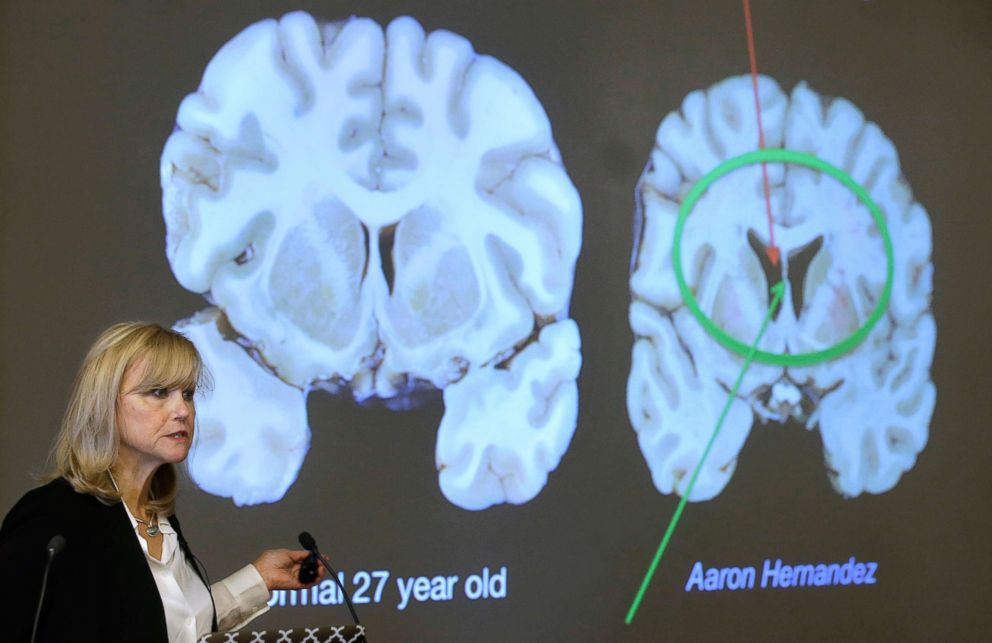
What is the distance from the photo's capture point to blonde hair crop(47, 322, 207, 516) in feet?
4.96

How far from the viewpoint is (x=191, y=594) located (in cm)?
166

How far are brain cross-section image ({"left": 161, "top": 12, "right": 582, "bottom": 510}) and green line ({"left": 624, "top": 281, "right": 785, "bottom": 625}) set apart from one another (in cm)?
38

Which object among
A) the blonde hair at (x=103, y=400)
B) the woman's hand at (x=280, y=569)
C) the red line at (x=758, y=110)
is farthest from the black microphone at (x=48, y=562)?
the red line at (x=758, y=110)

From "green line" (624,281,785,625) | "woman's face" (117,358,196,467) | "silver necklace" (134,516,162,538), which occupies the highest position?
"woman's face" (117,358,196,467)

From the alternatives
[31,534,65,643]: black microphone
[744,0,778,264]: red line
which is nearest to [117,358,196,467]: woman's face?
[31,534,65,643]: black microphone

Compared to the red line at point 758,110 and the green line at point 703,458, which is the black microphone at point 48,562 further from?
the red line at point 758,110

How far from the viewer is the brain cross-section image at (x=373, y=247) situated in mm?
2641

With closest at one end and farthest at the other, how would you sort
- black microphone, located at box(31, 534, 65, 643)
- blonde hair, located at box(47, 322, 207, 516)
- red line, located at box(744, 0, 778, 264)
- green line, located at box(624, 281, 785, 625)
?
black microphone, located at box(31, 534, 65, 643) → blonde hair, located at box(47, 322, 207, 516) → green line, located at box(624, 281, 785, 625) → red line, located at box(744, 0, 778, 264)

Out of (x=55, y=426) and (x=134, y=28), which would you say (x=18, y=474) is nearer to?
(x=55, y=426)

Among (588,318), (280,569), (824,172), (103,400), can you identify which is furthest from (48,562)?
(824,172)

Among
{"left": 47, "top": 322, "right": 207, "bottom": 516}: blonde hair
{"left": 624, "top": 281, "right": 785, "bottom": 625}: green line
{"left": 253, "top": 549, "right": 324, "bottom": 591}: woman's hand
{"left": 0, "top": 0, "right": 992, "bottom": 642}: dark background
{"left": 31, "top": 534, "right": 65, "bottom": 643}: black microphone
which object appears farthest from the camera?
{"left": 624, "top": 281, "right": 785, "bottom": 625}: green line

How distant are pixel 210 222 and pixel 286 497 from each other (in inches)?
27.0

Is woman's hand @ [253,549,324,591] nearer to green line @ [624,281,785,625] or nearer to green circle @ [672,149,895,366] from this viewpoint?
green line @ [624,281,785,625]

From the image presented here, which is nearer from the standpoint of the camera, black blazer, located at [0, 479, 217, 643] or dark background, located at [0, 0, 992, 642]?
black blazer, located at [0, 479, 217, 643]
